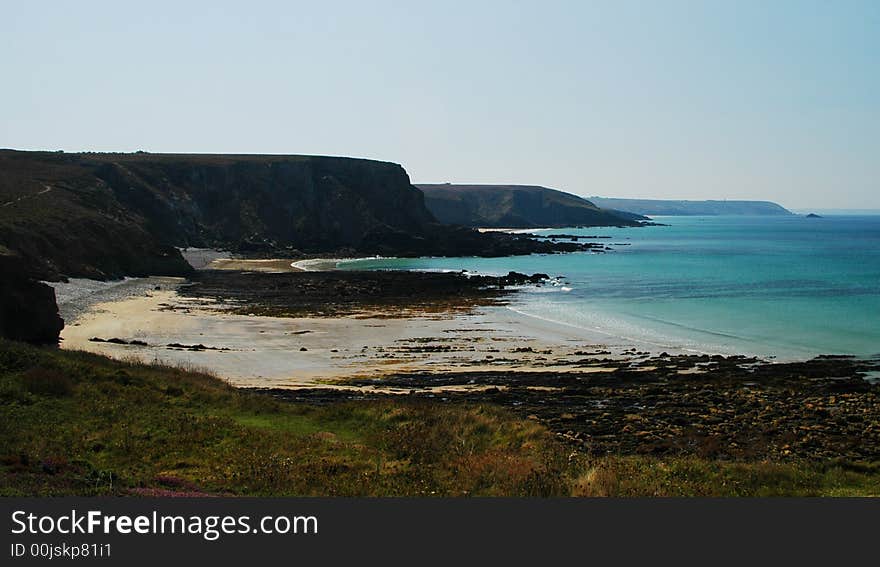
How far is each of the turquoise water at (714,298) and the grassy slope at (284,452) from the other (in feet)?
78.4

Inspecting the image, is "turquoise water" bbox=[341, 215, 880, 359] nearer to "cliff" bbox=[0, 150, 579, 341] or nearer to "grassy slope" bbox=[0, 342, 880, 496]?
"cliff" bbox=[0, 150, 579, 341]

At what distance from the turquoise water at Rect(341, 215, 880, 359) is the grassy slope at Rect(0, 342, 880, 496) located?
A: 940 inches

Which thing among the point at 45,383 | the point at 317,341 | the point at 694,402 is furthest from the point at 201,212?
the point at 45,383

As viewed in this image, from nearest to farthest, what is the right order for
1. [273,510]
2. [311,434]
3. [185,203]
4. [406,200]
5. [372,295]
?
[273,510] → [311,434] → [372,295] → [185,203] → [406,200]

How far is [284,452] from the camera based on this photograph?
13.3 meters

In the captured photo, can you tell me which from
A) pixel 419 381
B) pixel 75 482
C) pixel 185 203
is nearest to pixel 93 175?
pixel 185 203

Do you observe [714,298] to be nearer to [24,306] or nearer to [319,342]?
[319,342]

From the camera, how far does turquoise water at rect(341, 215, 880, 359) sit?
131 ft

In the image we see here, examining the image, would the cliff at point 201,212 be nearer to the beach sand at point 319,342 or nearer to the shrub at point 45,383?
the beach sand at point 319,342

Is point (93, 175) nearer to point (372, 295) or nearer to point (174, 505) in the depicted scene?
point (372, 295)

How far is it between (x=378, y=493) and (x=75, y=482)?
4.10m

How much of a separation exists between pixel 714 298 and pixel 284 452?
50.8 meters

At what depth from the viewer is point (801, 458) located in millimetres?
16484

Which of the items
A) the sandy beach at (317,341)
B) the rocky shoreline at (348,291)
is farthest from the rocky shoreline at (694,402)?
the rocky shoreline at (348,291)
